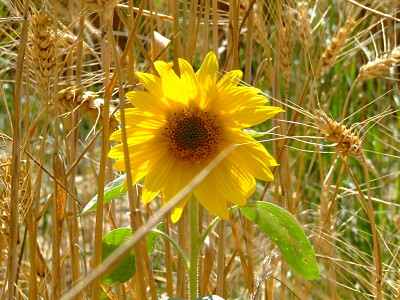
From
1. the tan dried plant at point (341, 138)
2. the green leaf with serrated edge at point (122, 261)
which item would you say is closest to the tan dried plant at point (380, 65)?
the tan dried plant at point (341, 138)

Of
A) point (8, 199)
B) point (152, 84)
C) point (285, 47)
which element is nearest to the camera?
point (152, 84)

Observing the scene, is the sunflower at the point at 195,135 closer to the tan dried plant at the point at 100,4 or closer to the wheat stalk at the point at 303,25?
the tan dried plant at the point at 100,4

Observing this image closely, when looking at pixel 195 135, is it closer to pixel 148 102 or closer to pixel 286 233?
pixel 148 102

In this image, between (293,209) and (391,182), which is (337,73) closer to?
(391,182)

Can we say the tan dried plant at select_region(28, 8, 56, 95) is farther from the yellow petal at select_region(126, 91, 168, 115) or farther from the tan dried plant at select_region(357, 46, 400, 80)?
the tan dried plant at select_region(357, 46, 400, 80)

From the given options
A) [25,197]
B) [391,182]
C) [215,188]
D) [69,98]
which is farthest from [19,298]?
[391,182]

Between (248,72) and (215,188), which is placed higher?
(248,72)

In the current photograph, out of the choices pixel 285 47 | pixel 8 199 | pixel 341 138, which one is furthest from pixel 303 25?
pixel 8 199
